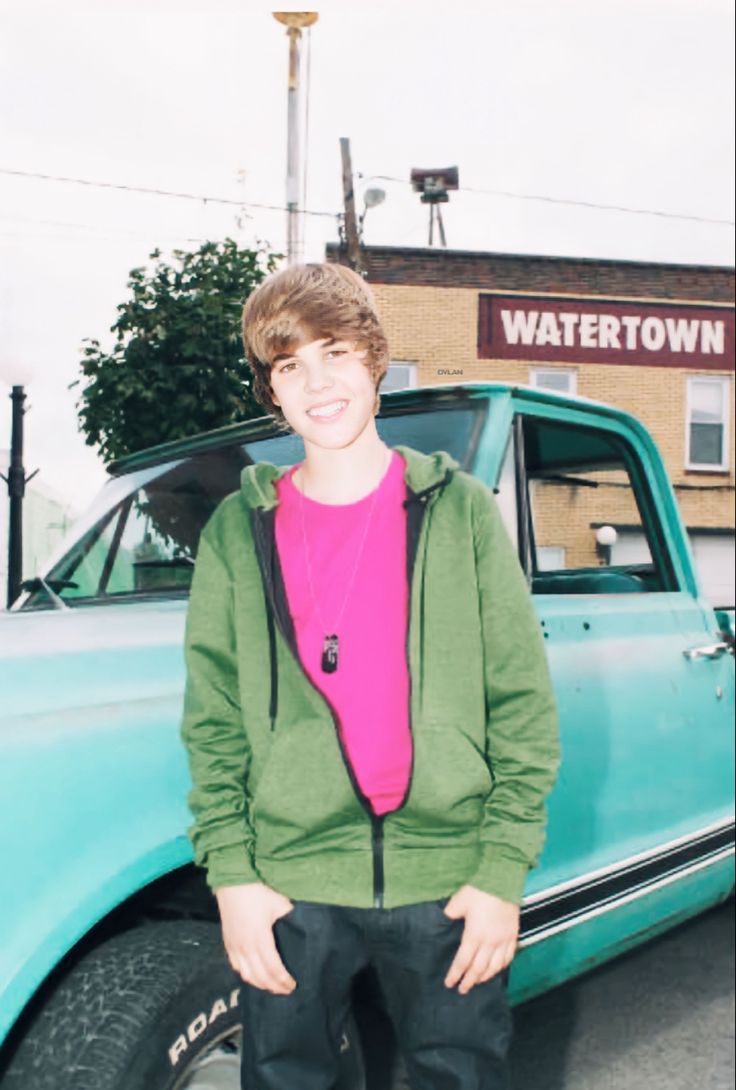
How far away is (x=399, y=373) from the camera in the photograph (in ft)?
8.14

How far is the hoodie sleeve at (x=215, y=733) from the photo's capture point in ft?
4.50

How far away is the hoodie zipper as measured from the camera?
1.39 meters

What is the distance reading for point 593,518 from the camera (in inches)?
121

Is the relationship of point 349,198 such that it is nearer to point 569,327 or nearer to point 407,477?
point 407,477

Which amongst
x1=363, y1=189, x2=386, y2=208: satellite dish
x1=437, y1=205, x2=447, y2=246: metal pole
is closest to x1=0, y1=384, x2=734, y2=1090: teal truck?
x1=363, y1=189, x2=386, y2=208: satellite dish

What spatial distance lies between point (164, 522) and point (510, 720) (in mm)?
1386

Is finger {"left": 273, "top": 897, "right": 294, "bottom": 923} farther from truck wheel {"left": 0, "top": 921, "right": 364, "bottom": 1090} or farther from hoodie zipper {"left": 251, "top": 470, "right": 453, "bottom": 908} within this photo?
truck wheel {"left": 0, "top": 921, "right": 364, "bottom": 1090}

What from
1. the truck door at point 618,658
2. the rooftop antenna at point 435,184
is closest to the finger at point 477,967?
the truck door at point 618,658

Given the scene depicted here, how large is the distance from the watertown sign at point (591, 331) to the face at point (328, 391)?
2233mm

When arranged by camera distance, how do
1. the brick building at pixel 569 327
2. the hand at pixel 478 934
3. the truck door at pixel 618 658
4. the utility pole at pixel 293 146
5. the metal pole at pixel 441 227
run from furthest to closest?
the metal pole at pixel 441 227, the brick building at pixel 569 327, the utility pole at pixel 293 146, the truck door at pixel 618 658, the hand at pixel 478 934

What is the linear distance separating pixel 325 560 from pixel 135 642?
0.46 metres

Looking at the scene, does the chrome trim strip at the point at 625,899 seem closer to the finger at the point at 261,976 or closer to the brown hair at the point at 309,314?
the finger at the point at 261,976

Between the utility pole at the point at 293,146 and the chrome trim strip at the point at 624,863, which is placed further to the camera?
the utility pole at the point at 293,146


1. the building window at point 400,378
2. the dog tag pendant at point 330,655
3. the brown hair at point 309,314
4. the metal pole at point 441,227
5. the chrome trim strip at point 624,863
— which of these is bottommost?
the chrome trim strip at point 624,863
